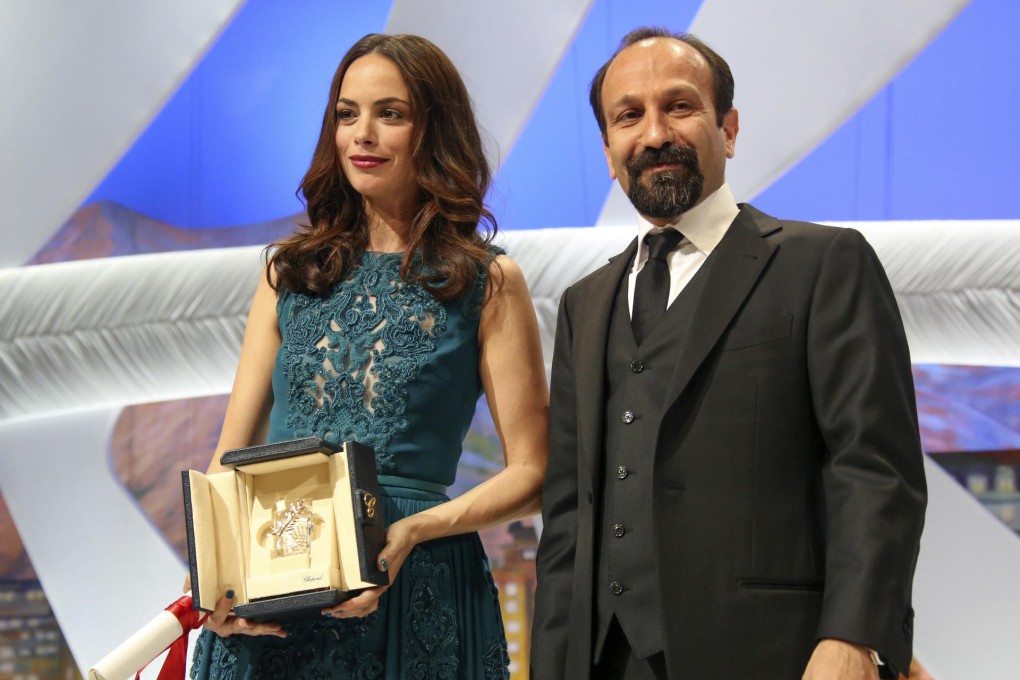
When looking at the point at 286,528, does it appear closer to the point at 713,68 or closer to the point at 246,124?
the point at 713,68

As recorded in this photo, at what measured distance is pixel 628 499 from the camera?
4.56 ft

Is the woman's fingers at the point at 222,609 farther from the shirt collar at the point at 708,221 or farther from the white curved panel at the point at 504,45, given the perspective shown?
the white curved panel at the point at 504,45

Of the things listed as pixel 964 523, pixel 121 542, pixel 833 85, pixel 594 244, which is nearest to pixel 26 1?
pixel 121 542

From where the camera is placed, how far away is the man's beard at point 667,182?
5.00 ft

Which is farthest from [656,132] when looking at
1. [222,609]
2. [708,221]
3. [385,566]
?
[222,609]

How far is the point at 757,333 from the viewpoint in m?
1.38

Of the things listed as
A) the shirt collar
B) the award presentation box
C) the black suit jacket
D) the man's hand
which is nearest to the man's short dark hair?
the shirt collar

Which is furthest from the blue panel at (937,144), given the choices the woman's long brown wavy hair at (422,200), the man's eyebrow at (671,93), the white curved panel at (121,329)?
the white curved panel at (121,329)

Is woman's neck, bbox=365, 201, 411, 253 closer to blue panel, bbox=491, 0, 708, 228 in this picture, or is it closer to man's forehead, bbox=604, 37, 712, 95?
man's forehead, bbox=604, 37, 712, 95

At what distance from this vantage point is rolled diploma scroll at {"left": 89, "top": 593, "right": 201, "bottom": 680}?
4.67 feet

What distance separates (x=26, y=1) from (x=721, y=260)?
8.30ft

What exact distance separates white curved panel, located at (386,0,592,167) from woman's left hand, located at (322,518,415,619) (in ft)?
5.26

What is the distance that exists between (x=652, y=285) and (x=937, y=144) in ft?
5.11

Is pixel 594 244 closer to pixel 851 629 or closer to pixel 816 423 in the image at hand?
pixel 816 423
